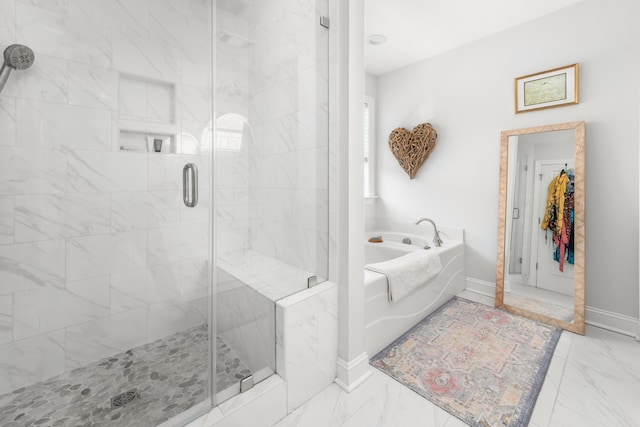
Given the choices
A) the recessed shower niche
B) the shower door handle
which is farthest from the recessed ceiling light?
the shower door handle

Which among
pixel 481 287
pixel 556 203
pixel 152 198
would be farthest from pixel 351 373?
pixel 556 203

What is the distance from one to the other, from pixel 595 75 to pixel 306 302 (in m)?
2.74

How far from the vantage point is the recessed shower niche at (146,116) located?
5.73ft

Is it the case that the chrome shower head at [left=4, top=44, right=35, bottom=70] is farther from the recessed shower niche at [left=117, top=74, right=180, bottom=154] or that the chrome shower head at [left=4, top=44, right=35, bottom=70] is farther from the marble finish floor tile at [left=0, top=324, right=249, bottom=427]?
the marble finish floor tile at [left=0, top=324, right=249, bottom=427]

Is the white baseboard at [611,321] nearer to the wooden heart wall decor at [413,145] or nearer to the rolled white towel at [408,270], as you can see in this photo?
the rolled white towel at [408,270]

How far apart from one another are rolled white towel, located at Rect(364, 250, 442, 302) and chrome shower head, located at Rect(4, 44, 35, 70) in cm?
222

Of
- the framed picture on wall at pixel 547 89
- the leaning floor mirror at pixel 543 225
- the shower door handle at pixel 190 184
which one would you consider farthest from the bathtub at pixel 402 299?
the framed picture on wall at pixel 547 89

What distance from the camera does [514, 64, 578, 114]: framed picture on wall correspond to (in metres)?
2.33

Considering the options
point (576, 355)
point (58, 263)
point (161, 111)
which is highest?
point (161, 111)

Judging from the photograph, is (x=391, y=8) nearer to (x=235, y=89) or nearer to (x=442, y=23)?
(x=442, y=23)

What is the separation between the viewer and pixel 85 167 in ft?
5.46

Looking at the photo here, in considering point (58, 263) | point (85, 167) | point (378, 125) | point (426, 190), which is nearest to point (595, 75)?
point (426, 190)

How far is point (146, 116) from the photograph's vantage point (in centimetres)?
179

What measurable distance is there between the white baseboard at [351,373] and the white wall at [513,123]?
184 cm
